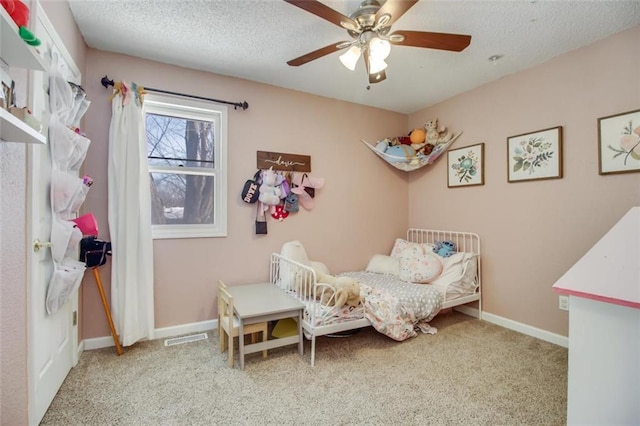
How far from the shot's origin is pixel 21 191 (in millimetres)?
1393

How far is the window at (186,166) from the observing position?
2668mm

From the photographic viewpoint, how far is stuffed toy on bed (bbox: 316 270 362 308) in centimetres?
224

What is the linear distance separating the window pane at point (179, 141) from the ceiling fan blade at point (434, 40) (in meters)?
1.96

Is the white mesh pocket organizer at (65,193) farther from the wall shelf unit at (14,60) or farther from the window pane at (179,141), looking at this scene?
the window pane at (179,141)

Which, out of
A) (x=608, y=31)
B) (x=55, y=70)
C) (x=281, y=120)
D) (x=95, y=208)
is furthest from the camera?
(x=281, y=120)

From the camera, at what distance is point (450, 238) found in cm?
341

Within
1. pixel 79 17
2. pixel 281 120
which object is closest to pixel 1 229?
pixel 79 17

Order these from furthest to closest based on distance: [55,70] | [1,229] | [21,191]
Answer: [55,70] < [21,191] < [1,229]

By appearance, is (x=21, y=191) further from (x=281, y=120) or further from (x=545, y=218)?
(x=545, y=218)

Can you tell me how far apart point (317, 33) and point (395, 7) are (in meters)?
0.80

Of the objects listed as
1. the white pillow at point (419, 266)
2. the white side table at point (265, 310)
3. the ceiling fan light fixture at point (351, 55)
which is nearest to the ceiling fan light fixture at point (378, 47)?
the ceiling fan light fixture at point (351, 55)

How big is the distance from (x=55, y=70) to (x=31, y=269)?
1.16m

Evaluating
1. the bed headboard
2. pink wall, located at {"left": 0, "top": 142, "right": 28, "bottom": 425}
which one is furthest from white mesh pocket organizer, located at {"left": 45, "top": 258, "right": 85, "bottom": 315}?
the bed headboard

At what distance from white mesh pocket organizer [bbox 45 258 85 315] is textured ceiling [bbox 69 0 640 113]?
5.59 ft
